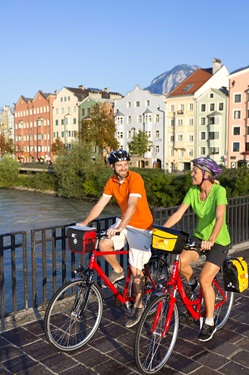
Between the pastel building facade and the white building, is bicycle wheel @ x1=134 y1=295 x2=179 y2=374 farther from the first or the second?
the white building

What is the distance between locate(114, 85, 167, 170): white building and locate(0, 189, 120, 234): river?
21.2 metres

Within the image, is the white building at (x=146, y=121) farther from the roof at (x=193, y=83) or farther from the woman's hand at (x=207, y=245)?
the woman's hand at (x=207, y=245)

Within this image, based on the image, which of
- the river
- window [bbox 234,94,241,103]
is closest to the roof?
window [bbox 234,94,241,103]

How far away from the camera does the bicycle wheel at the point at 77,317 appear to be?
4.07m

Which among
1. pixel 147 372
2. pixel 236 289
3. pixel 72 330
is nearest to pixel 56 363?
pixel 72 330

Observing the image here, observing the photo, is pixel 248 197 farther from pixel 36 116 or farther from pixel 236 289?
pixel 36 116

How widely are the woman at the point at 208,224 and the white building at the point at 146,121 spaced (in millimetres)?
61542

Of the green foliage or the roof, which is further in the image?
the roof

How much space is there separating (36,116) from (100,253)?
299 ft

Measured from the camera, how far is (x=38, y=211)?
38.8 meters

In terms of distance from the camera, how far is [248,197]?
9.02 m

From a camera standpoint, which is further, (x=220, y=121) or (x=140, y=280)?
(x=220, y=121)

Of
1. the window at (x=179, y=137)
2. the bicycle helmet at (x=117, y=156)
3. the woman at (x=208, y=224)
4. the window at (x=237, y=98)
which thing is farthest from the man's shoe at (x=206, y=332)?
the window at (x=179, y=137)

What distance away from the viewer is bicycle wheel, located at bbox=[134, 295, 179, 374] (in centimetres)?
357
